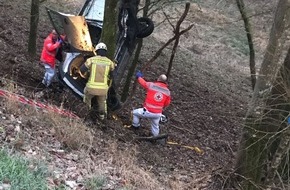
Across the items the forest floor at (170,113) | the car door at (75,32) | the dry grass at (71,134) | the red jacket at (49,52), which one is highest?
the car door at (75,32)

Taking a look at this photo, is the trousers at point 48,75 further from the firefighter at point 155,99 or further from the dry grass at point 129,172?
the dry grass at point 129,172

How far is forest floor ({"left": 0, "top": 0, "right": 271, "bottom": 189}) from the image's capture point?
7316mm

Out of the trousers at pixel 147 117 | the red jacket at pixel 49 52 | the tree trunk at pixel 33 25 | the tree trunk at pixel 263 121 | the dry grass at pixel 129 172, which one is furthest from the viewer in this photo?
the tree trunk at pixel 33 25

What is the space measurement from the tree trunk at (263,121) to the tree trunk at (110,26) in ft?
9.59

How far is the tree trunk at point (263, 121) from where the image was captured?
834 centimetres

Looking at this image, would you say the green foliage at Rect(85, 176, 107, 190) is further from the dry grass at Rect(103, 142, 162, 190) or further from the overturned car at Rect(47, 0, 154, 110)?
the overturned car at Rect(47, 0, 154, 110)

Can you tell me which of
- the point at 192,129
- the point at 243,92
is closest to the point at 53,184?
the point at 192,129

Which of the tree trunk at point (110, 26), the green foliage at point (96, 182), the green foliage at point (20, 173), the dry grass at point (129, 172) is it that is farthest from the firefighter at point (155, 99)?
the green foliage at point (20, 173)

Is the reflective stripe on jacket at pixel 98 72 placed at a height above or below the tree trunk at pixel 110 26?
below

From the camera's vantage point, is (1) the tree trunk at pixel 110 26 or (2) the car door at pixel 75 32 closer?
(1) the tree trunk at pixel 110 26

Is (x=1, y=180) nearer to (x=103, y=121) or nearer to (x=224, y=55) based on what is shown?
(x=103, y=121)

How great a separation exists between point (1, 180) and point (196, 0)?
9518mm

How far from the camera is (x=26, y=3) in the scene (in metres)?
19.7

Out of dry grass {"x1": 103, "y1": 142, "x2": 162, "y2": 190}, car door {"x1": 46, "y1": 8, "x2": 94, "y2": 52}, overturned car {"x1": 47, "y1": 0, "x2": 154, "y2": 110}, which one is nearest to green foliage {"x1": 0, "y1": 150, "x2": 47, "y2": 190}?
dry grass {"x1": 103, "y1": 142, "x2": 162, "y2": 190}
